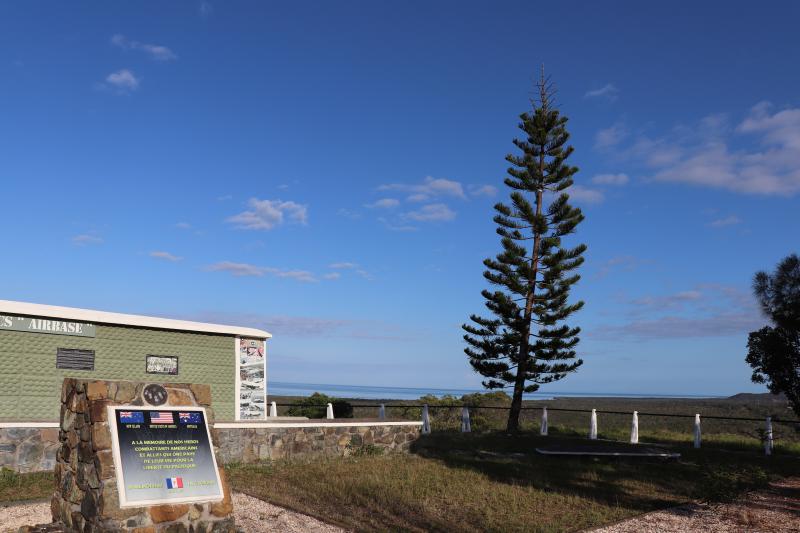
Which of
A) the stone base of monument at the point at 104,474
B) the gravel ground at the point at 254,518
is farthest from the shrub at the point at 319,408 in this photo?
the stone base of monument at the point at 104,474

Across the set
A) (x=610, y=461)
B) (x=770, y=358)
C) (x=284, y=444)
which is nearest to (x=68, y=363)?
(x=284, y=444)

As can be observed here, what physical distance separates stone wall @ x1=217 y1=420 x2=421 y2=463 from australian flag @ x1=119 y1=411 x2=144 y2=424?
6609 millimetres

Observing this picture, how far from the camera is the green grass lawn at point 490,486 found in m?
9.19

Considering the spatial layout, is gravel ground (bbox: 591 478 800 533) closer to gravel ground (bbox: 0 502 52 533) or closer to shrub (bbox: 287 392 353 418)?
gravel ground (bbox: 0 502 52 533)

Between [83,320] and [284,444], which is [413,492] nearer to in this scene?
[284,444]

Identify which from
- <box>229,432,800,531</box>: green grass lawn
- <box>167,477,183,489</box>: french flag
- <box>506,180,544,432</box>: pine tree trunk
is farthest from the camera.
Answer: <box>506,180,544,432</box>: pine tree trunk

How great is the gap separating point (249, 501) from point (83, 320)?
744cm

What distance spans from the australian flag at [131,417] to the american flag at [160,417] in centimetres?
11

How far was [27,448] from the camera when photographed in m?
12.3

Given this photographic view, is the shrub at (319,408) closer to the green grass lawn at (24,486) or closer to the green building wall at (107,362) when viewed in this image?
the green building wall at (107,362)

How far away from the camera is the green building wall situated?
46.5 ft

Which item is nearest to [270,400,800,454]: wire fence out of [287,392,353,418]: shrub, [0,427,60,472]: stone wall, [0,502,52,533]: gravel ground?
[287,392,353,418]: shrub

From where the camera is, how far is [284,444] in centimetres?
Answer: 1441

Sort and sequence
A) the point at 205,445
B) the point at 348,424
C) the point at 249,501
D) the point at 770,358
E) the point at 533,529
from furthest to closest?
1. the point at 770,358
2. the point at 348,424
3. the point at 249,501
4. the point at 533,529
5. the point at 205,445
